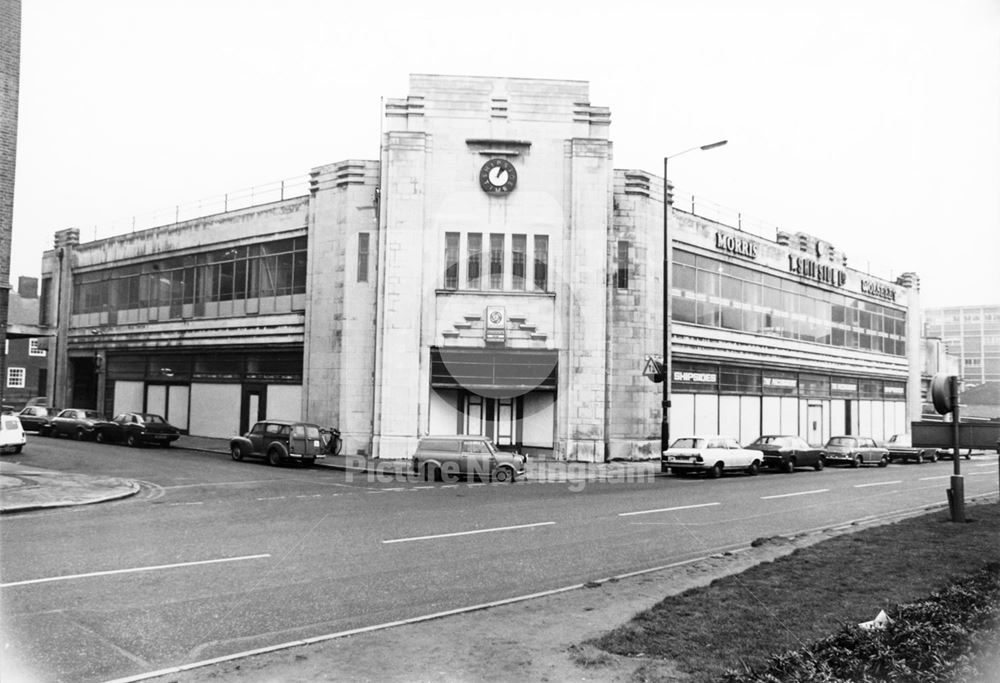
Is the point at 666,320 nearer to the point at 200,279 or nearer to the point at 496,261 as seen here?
the point at 496,261

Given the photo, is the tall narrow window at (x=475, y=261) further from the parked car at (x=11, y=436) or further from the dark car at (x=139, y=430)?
the parked car at (x=11, y=436)

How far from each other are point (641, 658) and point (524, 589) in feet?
9.23

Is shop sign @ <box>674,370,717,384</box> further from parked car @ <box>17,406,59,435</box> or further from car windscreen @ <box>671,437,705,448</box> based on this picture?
parked car @ <box>17,406,59,435</box>

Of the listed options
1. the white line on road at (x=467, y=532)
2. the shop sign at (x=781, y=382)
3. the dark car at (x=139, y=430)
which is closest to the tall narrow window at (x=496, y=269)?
the dark car at (x=139, y=430)

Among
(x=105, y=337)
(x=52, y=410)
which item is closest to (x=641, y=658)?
(x=52, y=410)

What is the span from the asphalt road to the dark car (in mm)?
10441

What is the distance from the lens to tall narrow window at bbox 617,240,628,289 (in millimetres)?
30172

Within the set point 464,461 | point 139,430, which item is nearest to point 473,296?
point 464,461

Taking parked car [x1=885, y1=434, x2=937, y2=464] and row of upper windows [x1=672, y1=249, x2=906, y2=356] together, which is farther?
parked car [x1=885, y1=434, x2=937, y2=464]

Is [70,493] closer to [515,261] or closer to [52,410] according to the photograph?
[515,261]

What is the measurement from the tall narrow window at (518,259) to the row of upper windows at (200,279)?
33.7 ft

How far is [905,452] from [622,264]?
2027cm

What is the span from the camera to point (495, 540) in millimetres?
11844

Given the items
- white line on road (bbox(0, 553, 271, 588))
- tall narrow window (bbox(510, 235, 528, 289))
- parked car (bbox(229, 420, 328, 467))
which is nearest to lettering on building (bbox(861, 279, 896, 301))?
tall narrow window (bbox(510, 235, 528, 289))
